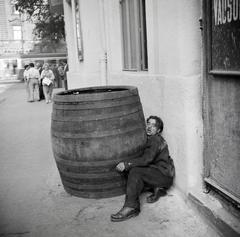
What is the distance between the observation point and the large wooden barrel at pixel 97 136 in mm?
3193

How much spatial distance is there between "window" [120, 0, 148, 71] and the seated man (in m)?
1.47

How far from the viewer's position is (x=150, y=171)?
10.7ft

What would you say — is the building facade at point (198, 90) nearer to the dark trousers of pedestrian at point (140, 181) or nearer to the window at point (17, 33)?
the dark trousers of pedestrian at point (140, 181)

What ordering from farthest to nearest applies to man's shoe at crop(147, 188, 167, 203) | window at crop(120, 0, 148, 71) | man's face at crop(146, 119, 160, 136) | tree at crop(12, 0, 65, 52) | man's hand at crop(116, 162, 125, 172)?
tree at crop(12, 0, 65, 52) < window at crop(120, 0, 148, 71) < man's face at crop(146, 119, 160, 136) < man's shoe at crop(147, 188, 167, 203) < man's hand at crop(116, 162, 125, 172)

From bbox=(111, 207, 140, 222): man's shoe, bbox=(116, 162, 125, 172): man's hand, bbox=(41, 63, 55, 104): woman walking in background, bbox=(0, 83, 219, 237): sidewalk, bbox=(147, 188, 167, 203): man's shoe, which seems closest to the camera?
bbox=(0, 83, 219, 237): sidewalk

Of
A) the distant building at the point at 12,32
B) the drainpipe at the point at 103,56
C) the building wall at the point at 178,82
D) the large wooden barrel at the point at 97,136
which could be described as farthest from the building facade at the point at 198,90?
the distant building at the point at 12,32

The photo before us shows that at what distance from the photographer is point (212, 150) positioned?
3.00m

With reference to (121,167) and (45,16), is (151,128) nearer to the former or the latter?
(121,167)

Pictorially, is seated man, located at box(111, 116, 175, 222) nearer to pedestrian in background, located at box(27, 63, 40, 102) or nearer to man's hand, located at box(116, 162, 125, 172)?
man's hand, located at box(116, 162, 125, 172)

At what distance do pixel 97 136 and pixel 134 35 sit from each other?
2.32 m

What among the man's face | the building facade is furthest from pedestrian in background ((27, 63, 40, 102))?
the man's face

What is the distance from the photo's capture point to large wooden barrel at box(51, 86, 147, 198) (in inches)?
126

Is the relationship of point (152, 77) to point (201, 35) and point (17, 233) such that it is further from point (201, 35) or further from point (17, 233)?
point (17, 233)

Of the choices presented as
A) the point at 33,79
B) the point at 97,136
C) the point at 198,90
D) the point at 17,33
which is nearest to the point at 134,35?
the point at 198,90
